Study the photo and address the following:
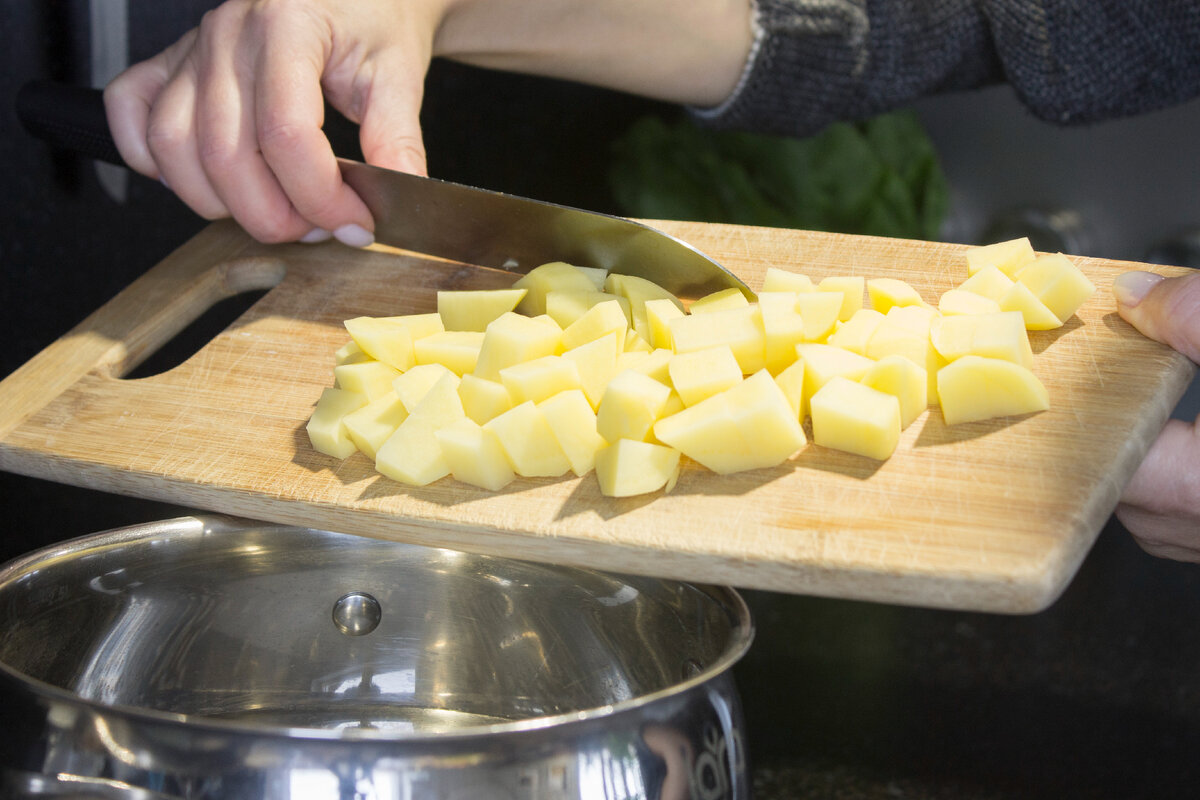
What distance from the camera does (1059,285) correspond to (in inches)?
48.3

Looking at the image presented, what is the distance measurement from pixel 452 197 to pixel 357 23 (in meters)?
0.31

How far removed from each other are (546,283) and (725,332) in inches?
11.3

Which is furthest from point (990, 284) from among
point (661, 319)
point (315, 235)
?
point (315, 235)

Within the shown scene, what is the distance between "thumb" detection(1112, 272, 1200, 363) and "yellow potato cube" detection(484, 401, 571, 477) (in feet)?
2.33

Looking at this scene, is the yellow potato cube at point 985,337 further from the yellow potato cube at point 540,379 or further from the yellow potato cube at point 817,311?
the yellow potato cube at point 540,379

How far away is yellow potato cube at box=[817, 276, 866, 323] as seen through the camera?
1295 mm

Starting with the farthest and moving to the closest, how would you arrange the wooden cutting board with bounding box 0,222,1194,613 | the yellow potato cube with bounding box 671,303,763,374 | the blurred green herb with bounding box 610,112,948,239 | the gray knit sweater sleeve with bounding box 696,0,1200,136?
the blurred green herb with bounding box 610,112,948,239, the gray knit sweater sleeve with bounding box 696,0,1200,136, the yellow potato cube with bounding box 671,303,763,374, the wooden cutting board with bounding box 0,222,1194,613

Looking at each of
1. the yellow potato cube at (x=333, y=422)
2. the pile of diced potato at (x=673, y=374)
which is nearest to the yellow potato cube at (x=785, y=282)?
the pile of diced potato at (x=673, y=374)

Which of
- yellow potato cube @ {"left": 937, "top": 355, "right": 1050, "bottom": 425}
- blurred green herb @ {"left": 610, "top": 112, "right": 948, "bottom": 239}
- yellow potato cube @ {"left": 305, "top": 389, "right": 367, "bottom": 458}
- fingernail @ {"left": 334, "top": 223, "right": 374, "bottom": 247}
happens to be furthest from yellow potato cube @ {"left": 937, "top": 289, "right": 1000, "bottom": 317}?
blurred green herb @ {"left": 610, "top": 112, "right": 948, "bottom": 239}

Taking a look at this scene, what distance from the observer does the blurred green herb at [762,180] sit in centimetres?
225

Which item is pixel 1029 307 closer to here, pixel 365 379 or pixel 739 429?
pixel 739 429

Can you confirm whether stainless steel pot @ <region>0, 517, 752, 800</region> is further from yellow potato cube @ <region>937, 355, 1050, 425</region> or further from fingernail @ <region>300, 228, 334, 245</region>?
fingernail @ <region>300, 228, 334, 245</region>

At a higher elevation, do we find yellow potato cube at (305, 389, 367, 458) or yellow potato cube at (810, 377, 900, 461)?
yellow potato cube at (810, 377, 900, 461)

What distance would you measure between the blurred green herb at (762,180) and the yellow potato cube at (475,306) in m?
0.98
